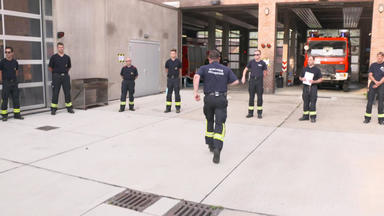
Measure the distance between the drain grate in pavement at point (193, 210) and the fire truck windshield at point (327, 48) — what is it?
16981mm

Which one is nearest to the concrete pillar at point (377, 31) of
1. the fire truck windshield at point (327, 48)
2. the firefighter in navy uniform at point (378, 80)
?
the fire truck windshield at point (327, 48)

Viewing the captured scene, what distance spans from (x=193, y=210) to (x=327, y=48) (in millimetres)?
17378

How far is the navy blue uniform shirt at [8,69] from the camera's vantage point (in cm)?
953

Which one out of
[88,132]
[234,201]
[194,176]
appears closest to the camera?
[234,201]

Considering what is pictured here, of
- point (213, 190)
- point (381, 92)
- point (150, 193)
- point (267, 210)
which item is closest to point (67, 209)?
point (150, 193)

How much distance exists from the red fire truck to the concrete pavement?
9.46 m

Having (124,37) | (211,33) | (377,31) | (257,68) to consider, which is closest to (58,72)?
(124,37)

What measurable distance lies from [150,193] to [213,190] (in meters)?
0.86

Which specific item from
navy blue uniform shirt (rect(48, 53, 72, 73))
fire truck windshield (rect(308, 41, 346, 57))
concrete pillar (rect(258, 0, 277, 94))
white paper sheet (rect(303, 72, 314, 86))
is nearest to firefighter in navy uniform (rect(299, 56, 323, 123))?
white paper sheet (rect(303, 72, 314, 86))

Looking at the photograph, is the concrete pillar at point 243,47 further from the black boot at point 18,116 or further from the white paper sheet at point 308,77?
the black boot at point 18,116

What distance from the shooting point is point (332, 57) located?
19359 mm

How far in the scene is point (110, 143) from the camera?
24.9 ft

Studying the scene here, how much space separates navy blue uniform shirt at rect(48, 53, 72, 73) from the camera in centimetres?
1086

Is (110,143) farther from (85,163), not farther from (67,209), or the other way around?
(67,209)
